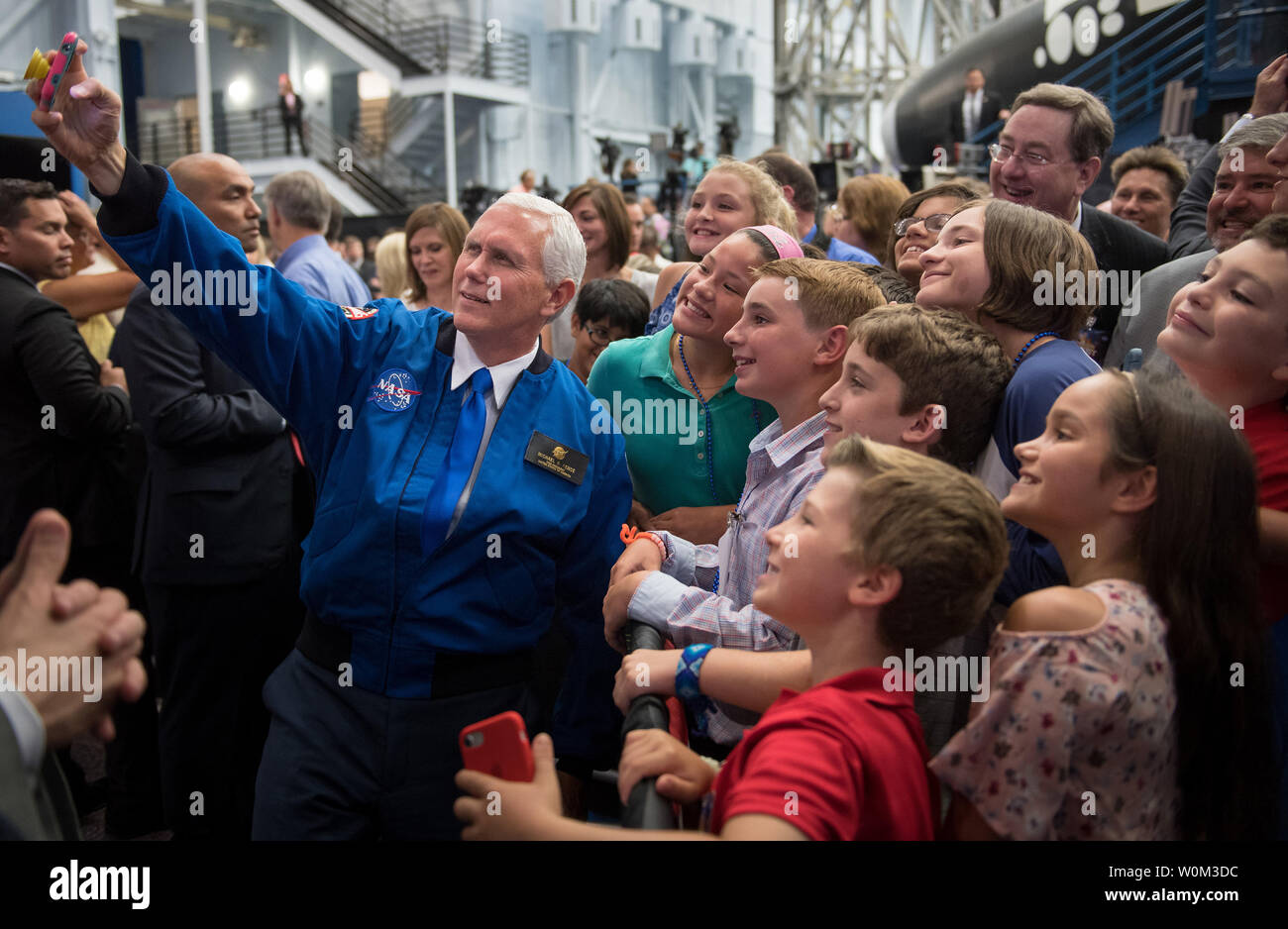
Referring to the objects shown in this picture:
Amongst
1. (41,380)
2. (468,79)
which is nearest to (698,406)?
(41,380)

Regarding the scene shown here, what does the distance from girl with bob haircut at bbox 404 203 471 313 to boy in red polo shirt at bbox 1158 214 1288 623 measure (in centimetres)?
291

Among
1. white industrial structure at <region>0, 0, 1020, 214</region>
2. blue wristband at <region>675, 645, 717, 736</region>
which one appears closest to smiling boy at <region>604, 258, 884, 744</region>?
blue wristband at <region>675, 645, 717, 736</region>

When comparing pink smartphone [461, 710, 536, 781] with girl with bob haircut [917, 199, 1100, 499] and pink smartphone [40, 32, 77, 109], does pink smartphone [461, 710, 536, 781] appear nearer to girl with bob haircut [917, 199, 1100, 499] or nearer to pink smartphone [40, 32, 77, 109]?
girl with bob haircut [917, 199, 1100, 499]

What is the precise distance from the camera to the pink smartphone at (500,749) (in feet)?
4.01

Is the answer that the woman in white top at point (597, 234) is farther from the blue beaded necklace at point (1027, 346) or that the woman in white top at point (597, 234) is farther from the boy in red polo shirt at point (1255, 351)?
the boy in red polo shirt at point (1255, 351)

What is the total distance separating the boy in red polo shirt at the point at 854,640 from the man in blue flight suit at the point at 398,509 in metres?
0.51

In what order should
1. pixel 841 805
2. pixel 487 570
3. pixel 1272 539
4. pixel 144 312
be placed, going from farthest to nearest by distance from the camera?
pixel 144 312
pixel 487 570
pixel 1272 539
pixel 841 805

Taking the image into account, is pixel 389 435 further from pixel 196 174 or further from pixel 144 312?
pixel 196 174

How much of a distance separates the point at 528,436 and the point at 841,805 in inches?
38.0

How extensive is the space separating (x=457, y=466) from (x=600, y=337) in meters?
1.46

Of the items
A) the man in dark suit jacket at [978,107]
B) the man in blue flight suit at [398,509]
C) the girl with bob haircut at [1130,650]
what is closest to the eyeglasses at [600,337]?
the man in blue flight suit at [398,509]

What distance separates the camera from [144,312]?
263 centimetres
